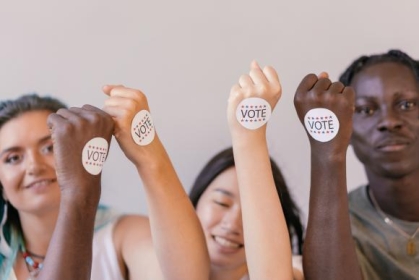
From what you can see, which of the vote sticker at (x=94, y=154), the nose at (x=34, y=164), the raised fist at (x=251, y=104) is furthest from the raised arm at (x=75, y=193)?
the nose at (x=34, y=164)

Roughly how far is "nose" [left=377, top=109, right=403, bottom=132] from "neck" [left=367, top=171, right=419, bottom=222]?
130 millimetres

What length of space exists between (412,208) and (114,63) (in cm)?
82

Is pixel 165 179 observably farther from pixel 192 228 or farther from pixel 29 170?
pixel 29 170

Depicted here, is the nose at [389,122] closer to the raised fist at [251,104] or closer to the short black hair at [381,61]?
the short black hair at [381,61]

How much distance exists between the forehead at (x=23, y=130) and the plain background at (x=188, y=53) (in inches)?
8.8

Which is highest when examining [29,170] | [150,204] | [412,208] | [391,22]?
[391,22]

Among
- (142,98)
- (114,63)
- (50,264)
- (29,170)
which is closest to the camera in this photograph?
(50,264)

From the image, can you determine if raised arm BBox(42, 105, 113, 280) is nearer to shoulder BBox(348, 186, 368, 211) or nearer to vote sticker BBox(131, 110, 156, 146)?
vote sticker BBox(131, 110, 156, 146)

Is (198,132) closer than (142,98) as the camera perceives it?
No

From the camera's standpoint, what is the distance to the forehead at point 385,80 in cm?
135

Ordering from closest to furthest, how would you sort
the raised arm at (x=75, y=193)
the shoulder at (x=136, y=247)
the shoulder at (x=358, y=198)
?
the raised arm at (x=75, y=193)
the shoulder at (x=136, y=247)
the shoulder at (x=358, y=198)

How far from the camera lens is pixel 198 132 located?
160cm

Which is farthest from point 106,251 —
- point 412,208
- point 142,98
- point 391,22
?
point 391,22

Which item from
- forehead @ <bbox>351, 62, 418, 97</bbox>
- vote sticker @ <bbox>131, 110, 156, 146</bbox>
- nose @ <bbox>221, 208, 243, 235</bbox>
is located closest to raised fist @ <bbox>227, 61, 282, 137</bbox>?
vote sticker @ <bbox>131, 110, 156, 146</bbox>
